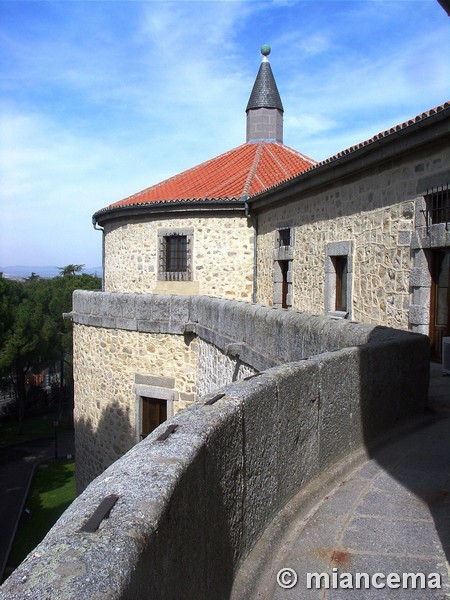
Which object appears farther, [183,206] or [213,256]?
[213,256]

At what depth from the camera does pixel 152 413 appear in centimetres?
971

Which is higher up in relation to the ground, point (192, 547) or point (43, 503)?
point (192, 547)

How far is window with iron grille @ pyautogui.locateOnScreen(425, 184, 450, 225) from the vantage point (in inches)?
263

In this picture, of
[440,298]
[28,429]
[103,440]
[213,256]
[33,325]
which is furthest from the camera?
[28,429]

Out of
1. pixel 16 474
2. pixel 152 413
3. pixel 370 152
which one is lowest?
pixel 16 474

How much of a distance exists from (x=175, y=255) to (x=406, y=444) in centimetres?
1009

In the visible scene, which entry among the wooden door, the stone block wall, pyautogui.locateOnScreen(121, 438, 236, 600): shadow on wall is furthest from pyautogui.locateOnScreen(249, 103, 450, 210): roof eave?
pyautogui.locateOnScreen(121, 438, 236, 600): shadow on wall

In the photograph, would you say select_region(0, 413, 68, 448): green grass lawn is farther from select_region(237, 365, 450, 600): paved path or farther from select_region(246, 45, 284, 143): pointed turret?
select_region(237, 365, 450, 600): paved path

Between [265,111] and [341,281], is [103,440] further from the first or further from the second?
[265,111]

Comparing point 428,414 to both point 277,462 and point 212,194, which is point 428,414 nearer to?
point 277,462

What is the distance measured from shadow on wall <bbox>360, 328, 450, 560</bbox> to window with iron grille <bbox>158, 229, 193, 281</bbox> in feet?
28.7

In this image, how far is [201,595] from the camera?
1.88m

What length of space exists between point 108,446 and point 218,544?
885 centimetres

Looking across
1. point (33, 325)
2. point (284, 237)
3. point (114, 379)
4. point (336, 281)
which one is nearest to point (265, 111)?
point (284, 237)
